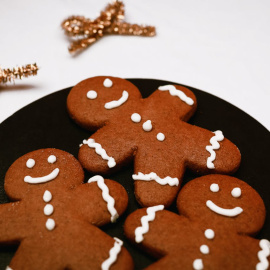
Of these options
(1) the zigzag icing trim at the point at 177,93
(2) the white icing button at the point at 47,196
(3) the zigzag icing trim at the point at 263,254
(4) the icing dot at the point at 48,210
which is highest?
(1) the zigzag icing trim at the point at 177,93

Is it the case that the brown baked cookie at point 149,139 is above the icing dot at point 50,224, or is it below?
above

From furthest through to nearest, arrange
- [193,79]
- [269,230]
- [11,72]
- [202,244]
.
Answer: [193,79] → [11,72] → [269,230] → [202,244]

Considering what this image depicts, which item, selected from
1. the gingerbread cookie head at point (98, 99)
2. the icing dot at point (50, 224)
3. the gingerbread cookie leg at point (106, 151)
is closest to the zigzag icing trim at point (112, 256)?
the icing dot at point (50, 224)

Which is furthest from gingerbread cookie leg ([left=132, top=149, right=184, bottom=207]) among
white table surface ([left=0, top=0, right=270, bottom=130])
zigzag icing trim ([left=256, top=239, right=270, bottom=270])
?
white table surface ([left=0, top=0, right=270, bottom=130])

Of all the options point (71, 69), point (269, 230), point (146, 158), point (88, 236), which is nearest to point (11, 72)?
point (71, 69)

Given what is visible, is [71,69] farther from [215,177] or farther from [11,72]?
[215,177]

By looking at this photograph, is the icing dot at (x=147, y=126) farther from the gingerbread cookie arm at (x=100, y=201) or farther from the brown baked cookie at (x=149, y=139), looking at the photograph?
the gingerbread cookie arm at (x=100, y=201)

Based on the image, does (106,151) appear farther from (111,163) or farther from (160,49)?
(160,49)
